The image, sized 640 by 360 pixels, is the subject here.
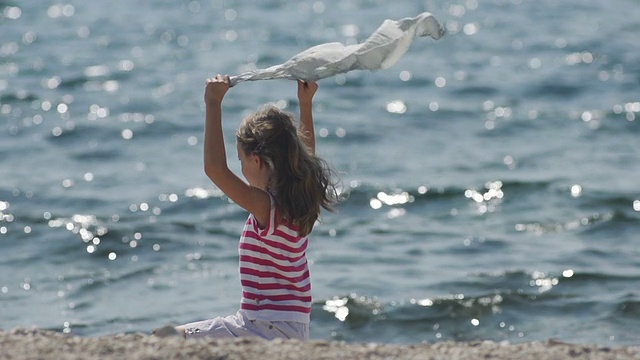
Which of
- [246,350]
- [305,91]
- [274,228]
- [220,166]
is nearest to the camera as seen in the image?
[246,350]

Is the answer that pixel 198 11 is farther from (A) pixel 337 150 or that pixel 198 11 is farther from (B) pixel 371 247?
(B) pixel 371 247

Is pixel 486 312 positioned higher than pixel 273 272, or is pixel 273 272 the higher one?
pixel 273 272

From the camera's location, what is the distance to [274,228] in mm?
4945

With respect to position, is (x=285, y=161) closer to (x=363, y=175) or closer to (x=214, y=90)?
(x=214, y=90)

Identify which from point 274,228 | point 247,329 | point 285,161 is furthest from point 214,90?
point 247,329

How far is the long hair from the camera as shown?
16.3 ft

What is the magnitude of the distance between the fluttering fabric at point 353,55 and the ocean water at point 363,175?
562 millimetres

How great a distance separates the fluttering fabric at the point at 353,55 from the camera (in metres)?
5.18

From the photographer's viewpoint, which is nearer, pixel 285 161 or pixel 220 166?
pixel 220 166

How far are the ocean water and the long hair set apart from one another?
2.03 ft

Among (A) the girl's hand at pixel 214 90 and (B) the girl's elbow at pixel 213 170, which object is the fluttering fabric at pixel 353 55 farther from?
(B) the girl's elbow at pixel 213 170

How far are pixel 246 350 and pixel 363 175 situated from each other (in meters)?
6.87

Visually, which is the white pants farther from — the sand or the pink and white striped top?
the sand

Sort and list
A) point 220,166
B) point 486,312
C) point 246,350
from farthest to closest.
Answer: point 486,312
point 220,166
point 246,350
